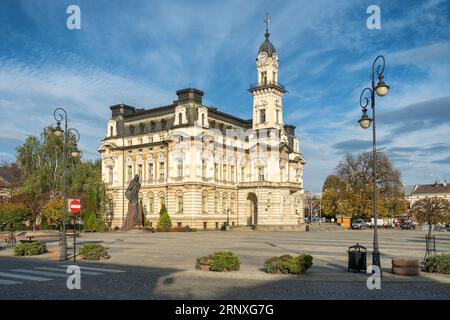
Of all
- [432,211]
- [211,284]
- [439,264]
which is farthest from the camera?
[432,211]

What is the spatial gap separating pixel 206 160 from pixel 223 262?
160 ft

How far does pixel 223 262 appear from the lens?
18359mm

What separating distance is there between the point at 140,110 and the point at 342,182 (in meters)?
37.6

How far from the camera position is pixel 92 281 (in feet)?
52.9

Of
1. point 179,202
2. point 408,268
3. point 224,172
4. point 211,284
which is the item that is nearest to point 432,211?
point 408,268

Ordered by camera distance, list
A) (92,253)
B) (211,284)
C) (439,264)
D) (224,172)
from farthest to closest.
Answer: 1. (224,172)
2. (92,253)
3. (439,264)
4. (211,284)

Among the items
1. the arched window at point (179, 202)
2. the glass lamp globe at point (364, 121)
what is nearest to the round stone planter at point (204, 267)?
the glass lamp globe at point (364, 121)

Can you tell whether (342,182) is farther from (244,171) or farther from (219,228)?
(219,228)

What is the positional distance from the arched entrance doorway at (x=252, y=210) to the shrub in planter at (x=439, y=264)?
55.8 m

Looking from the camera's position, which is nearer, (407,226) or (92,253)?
(92,253)

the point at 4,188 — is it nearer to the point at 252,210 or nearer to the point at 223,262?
the point at 252,210

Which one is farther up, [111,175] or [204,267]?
[111,175]

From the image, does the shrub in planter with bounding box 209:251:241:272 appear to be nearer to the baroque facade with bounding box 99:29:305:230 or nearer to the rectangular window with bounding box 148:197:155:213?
the baroque facade with bounding box 99:29:305:230

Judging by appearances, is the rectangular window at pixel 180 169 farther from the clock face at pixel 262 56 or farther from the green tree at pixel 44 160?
the clock face at pixel 262 56
